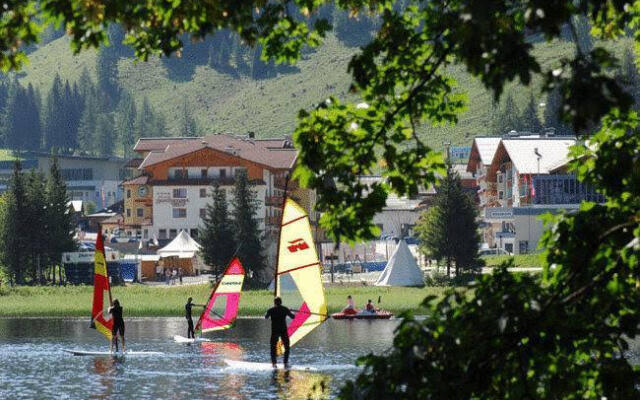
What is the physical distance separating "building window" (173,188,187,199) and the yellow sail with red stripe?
11560 centimetres

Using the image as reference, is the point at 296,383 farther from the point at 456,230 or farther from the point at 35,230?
the point at 35,230

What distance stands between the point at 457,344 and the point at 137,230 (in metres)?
188

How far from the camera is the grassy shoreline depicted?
84.8 meters

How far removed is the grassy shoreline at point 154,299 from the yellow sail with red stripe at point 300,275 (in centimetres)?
3378

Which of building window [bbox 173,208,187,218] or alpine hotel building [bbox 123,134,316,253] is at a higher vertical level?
alpine hotel building [bbox 123,134,316,253]

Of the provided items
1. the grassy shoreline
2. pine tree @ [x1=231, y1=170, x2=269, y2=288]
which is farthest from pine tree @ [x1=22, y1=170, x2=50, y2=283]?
pine tree @ [x1=231, y1=170, x2=269, y2=288]

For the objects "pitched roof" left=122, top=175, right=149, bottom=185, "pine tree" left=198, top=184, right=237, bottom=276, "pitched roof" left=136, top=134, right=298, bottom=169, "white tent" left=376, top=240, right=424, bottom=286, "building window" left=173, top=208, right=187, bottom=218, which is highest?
"pitched roof" left=136, top=134, right=298, bottom=169

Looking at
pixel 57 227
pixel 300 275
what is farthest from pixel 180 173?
pixel 300 275

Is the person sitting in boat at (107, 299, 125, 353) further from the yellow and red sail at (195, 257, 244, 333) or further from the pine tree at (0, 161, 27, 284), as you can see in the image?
the pine tree at (0, 161, 27, 284)

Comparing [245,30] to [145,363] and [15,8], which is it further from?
[145,363]

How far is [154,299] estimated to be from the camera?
98312 mm

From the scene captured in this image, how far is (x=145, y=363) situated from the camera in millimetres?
48531

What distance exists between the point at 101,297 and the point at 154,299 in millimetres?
44065

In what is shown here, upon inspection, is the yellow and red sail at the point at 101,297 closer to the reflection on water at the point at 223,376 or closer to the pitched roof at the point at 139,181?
the reflection on water at the point at 223,376
